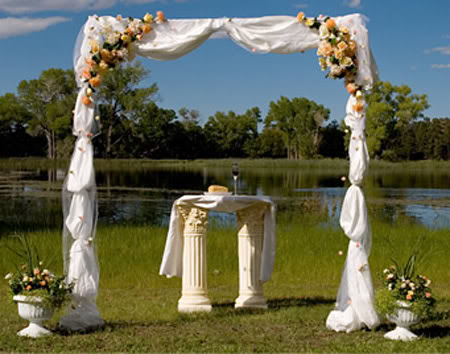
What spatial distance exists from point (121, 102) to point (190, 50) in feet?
147

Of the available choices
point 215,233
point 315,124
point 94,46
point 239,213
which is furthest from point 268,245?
point 315,124

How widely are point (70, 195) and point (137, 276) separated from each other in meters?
3.39

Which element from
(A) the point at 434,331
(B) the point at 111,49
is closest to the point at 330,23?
(B) the point at 111,49

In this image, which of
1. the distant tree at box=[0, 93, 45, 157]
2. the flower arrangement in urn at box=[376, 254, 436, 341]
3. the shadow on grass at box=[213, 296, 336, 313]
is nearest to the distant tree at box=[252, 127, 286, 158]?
the distant tree at box=[0, 93, 45, 157]

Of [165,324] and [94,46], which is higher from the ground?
→ [94,46]

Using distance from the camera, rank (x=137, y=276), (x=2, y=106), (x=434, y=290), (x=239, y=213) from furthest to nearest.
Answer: (x=2, y=106) < (x=137, y=276) < (x=434, y=290) < (x=239, y=213)

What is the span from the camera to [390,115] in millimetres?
64375

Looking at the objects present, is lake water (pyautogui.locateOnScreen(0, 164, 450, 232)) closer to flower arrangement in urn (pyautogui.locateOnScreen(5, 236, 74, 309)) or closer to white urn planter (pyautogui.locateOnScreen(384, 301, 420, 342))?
flower arrangement in urn (pyautogui.locateOnScreen(5, 236, 74, 309))

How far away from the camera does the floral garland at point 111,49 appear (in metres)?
6.62

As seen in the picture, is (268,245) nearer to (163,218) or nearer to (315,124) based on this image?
(163,218)

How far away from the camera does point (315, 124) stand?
56.2m

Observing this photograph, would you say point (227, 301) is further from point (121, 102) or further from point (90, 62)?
point (121, 102)

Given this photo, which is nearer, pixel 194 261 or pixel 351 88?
pixel 351 88

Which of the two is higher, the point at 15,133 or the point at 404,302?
the point at 15,133
